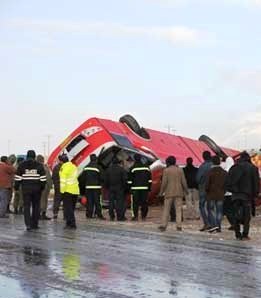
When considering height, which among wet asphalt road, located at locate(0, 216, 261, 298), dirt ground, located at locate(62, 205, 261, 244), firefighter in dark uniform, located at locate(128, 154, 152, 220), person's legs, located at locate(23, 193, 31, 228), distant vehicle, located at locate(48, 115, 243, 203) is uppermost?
distant vehicle, located at locate(48, 115, 243, 203)

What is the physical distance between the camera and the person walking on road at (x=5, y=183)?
1905 cm

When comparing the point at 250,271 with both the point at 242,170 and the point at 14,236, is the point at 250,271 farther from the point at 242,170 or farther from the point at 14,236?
the point at 14,236

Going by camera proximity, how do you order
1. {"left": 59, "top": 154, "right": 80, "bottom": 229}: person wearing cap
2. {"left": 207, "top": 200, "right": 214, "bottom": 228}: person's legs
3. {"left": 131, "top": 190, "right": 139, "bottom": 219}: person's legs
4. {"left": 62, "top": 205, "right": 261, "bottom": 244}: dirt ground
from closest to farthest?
{"left": 62, "top": 205, "right": 261, "bottom": 244}: dirt ground < {"left": 207, "top": 200, "right": 214, "bottom": 228}: person's legs < {"left": 59, "top": 154, "right": 80, "bottom": 229}: person wearing cap < {"left": 131, "top": 190, "right": 139, "bottom": 219}: person's legs

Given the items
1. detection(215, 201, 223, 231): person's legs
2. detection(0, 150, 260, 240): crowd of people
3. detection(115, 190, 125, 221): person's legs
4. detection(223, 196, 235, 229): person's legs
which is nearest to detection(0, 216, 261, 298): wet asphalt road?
detection(0, 150, 260, 240): crowd of people

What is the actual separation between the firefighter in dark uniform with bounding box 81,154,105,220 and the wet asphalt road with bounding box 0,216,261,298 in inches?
171

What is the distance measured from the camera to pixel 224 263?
387 inches

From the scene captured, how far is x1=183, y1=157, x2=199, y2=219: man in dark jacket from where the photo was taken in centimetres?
1806

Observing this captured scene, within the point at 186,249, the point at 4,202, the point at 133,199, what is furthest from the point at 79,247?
the point at 4,202

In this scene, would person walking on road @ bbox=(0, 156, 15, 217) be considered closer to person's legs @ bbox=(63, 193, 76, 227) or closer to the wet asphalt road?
person's legs @ bbox=(63, 193, 76, 227)

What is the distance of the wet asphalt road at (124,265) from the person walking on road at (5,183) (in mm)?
4934

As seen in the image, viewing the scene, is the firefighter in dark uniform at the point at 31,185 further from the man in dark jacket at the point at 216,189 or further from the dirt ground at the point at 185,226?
the man in dark jacket at the point at 216,189

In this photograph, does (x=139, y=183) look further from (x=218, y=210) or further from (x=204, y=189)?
(x=218, y=210)

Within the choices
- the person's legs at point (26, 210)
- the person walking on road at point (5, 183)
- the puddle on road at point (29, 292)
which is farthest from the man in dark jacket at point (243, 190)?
the person walking on road at point (5, 183)

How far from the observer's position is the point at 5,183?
753 inches
